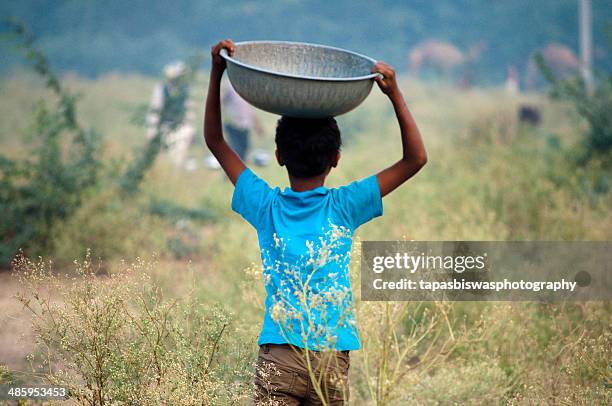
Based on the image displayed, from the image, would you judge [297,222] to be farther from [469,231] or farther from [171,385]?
[469,231]

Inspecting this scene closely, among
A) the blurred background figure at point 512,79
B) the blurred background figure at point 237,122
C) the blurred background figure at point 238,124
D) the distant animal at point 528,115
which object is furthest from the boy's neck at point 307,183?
the blurred background figure at point 512,79

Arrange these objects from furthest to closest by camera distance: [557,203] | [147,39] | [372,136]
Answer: [147,39], [372,136], [557,203]

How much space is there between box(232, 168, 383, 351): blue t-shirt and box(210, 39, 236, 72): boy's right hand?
1.48ft

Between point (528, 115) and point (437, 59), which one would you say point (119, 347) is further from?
point (437, 59)

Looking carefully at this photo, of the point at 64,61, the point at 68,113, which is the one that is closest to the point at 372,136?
the point at 68,113

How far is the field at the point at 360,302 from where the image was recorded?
2.89 m

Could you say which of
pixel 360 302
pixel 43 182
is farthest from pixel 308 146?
pixel 43 182

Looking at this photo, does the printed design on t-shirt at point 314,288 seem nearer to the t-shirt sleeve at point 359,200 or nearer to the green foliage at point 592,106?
the t-shirt sleeve at point 359,200

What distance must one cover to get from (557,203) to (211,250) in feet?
10.2

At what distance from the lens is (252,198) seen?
2678mm

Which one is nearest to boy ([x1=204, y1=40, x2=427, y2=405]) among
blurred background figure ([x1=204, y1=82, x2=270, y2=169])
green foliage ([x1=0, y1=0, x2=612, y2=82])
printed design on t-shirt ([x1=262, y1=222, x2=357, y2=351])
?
printed design on t-shirt ([x1=262, y1=222, x2=357, y2=351])

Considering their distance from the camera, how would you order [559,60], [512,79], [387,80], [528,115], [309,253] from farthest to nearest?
1. [512,79]
2. [559,60]
3. [528,115]
4. [387,80]
5. [309,253]

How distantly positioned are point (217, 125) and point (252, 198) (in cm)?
35

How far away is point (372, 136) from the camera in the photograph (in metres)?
16.5
